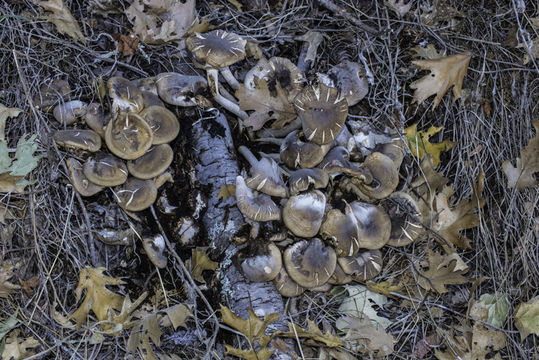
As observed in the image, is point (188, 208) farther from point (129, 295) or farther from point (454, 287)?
point (454, 287)

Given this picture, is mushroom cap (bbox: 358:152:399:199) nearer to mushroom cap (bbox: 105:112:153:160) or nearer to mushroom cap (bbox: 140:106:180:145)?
mushroom cap (bbox: 140:106:180:145)

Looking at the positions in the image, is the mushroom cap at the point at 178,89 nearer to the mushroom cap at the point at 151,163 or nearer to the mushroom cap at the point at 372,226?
the mushroom cap at the point at 151,163

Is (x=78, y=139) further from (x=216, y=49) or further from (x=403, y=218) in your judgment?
(x=403, y=218)

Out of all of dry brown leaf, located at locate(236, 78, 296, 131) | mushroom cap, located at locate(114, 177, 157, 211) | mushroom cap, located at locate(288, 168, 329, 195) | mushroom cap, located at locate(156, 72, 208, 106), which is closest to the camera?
mushroom cap, located at locate(288, 168, 329, 195)

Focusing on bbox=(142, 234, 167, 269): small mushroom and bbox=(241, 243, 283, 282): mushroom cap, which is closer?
bbox=(241, 243, 283, 282): mushroom cap

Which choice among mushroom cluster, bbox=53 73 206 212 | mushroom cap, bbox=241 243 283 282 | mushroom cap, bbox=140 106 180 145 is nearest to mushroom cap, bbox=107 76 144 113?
mushroom cluster, bbox=53 73 206 212

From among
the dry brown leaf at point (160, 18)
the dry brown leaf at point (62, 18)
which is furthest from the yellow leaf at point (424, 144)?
the dry brown leaf at point (62, 18)

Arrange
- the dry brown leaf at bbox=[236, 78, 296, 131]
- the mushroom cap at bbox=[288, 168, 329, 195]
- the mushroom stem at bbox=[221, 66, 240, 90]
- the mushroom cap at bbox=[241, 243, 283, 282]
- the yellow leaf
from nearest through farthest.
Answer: the mushroom cap at bbox=[241, 243, 283, 282], the mushroom cap at bbox=[288, 168, 329, 195], the dry brown leaf at bbox=[236, 78, 296, 131], the mushroom stem at bbox=[221, 66, 240, 90], the yellow leaf

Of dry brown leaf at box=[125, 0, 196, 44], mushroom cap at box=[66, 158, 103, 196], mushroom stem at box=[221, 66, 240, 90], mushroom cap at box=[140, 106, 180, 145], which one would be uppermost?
dry brown leaf at box=[125, 0, 196, 44]
